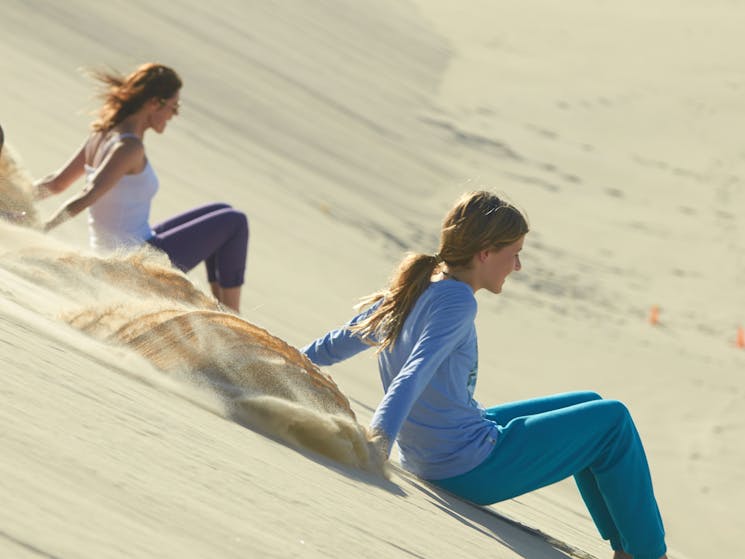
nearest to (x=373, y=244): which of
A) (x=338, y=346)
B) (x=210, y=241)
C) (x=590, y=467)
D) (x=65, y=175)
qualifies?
(x=210, y=241)

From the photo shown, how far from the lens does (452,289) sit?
3.20m

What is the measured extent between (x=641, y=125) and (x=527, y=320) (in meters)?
10.1

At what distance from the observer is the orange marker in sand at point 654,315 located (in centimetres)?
1086

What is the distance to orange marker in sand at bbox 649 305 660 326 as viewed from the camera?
10.9 meters

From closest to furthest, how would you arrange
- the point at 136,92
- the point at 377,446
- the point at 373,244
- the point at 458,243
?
the point at 377,446
the point at 458,243
the point at 136,92
the point at 373,244

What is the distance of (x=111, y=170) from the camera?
4.85 meters

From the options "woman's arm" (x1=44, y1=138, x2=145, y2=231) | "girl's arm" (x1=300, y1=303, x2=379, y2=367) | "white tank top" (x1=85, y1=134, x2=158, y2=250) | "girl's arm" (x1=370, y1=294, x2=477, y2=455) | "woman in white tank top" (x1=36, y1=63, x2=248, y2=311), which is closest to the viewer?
"girl's arm" (x1=370, y1=294, x2=477, y2=455)

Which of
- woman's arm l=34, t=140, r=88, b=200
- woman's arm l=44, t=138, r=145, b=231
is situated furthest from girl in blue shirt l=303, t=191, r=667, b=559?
woman's arm l=34, t=140, r=88, b=200

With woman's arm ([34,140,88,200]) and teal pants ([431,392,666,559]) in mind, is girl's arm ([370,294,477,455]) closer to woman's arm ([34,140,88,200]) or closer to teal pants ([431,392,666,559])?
teal pants ([431,392,666,559])

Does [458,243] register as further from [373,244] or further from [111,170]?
[373,244]

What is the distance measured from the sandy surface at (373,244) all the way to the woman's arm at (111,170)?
24.5 inches

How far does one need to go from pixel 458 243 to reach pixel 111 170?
1991 mm

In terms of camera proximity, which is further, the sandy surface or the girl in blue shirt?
the girl in blue shirt

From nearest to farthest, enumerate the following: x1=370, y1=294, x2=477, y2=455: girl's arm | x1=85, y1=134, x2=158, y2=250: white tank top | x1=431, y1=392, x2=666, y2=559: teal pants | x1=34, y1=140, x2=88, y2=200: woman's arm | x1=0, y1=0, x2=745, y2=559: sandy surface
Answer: x1=0, y1=0, x2=745, y2=559: sandy surface < x1=370, y1=294, x2=477, y2=455: girl's arm < x1=431, y1=392, x2=666, y2=559: teal pants < x1=85, y1=134, x2=158, y2=250: white tank top < x1=34, y1=140, x2=88, y2=200: woman's arm
